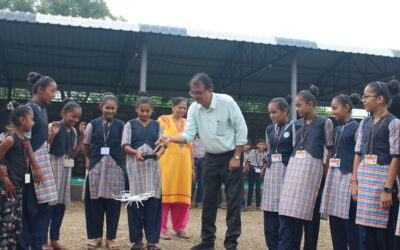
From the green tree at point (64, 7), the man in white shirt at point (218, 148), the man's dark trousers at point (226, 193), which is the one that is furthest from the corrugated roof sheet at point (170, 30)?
the green tree at point (64, 7)

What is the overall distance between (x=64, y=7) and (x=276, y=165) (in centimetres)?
2421

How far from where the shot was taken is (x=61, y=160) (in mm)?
4637

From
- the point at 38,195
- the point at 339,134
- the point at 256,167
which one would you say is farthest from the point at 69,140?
the point at 256,167

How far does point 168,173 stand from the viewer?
535cm

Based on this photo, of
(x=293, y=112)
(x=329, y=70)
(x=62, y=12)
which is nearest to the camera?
(x=293, y=112)

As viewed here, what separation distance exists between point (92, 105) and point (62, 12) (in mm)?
11830

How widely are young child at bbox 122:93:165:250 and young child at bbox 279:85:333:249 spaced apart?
1.29 metres

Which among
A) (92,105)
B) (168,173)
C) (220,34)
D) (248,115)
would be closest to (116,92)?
(92,105)

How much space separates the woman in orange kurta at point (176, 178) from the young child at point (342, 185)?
1.82 m

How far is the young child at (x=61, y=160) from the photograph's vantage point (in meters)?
4.55

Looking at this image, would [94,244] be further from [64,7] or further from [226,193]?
[64,7]

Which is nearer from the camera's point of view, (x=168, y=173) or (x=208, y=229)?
(x=208, y=229)

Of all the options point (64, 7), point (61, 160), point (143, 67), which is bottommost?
point (61, 160)

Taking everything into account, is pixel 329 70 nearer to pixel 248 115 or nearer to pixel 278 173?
pixel 248 115
